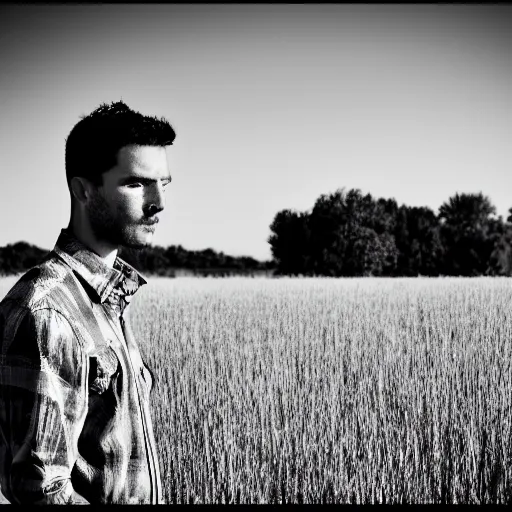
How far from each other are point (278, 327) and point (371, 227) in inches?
1074

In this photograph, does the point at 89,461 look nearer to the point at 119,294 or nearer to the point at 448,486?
the point at 119,294

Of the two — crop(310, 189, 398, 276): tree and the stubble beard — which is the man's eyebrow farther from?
crop(310, 189, 398, 276): tree

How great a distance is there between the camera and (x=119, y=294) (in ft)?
3.78

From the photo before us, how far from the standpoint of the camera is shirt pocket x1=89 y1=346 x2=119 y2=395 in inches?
39.4

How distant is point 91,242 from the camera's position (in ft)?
3.67

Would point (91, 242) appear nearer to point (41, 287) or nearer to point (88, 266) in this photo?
point (88, 266)

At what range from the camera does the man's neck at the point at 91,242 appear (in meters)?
1.12

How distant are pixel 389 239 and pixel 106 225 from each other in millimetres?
34248

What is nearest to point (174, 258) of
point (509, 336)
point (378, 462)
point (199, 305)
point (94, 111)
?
point (199, 305)

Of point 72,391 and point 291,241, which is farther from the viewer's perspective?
point 291,241

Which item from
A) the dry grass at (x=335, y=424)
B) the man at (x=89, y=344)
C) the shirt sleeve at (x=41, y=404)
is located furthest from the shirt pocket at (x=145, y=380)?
the dry grass at (x=335, y=424)

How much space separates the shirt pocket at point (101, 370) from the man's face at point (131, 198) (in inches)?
9.1

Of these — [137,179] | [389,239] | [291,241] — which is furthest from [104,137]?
[389,239]

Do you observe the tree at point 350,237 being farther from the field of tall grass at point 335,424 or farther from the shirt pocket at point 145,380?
the shirt pocket at point 145,380
